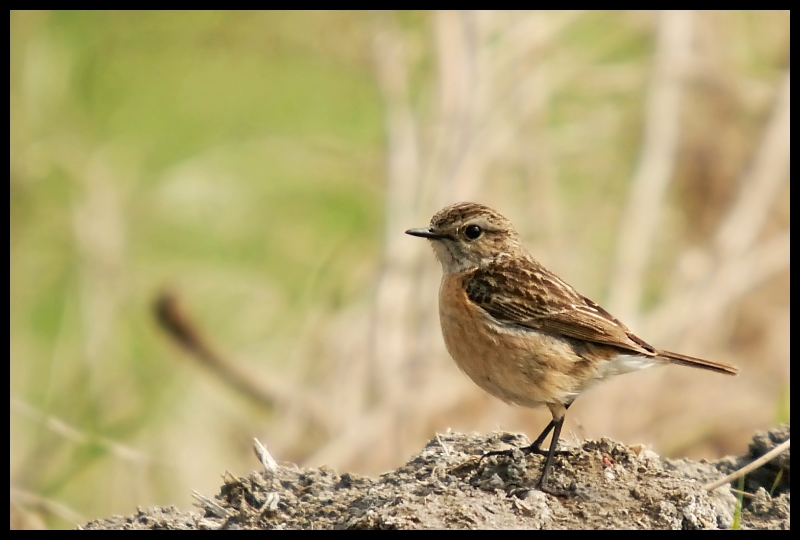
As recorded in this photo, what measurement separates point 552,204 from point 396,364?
1909 mm

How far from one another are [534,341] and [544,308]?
0.65ft

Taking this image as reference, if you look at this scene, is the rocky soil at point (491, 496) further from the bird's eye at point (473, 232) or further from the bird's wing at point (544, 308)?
the bird's eye at point (473, 232)

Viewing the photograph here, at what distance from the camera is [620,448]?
4.43m

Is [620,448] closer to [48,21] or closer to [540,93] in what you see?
[540,93]

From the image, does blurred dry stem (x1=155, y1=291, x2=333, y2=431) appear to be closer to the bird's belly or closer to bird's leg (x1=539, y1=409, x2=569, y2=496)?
the bird's belly

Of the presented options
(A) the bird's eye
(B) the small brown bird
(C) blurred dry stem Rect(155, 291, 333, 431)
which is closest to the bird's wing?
(B) the small brown bird

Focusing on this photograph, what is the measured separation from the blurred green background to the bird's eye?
2.57 metres

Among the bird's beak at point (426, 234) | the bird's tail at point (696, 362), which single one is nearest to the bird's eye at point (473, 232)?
the bird's beak at point (426, 234)

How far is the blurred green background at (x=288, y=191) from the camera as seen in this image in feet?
27.9

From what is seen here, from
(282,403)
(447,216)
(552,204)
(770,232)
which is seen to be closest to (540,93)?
(552,204)

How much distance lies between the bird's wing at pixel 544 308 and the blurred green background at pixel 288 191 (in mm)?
2798

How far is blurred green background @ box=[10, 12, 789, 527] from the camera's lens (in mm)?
8492

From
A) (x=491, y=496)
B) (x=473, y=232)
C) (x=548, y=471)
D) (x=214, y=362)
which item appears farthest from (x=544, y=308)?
(x=214, y=362)

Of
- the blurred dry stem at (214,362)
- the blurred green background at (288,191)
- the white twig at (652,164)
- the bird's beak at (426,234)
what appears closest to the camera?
the bird's beak at (426,234)
